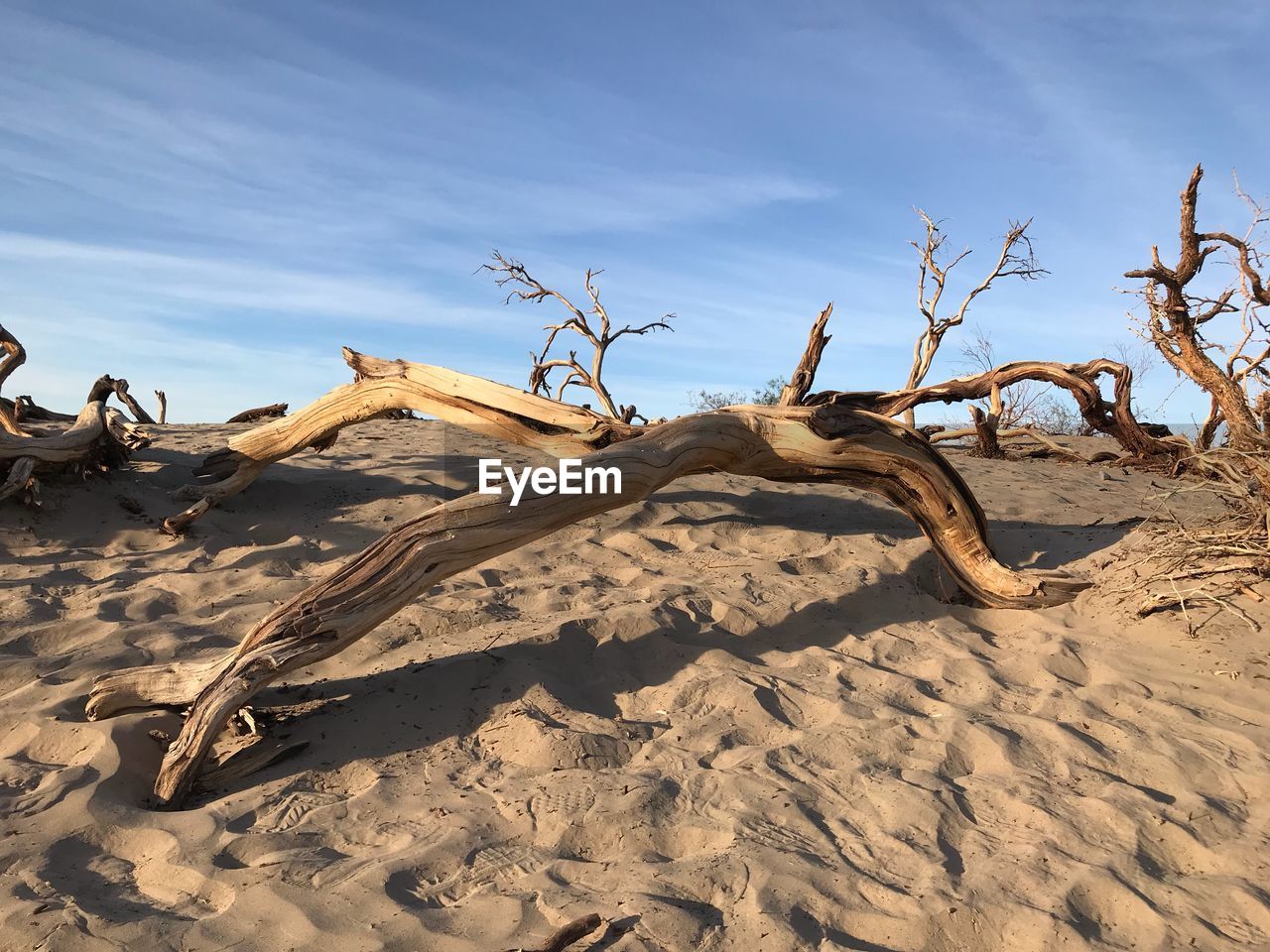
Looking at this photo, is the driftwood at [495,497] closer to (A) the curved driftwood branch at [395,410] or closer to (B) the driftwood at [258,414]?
(A) the curved driftwood branch at [395,410]

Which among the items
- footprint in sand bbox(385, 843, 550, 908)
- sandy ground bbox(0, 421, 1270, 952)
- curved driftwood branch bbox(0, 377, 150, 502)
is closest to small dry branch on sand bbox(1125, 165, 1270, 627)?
sandy ground bbox(0, 421, 1270, 952)

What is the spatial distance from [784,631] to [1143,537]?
2.53 m

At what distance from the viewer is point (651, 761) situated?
3.53m

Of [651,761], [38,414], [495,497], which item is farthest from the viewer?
[38,414]

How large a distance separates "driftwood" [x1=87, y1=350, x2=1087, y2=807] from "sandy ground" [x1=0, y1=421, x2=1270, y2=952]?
0.22 metres

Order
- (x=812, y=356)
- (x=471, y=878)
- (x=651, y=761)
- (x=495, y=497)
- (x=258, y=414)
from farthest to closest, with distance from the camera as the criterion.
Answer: (x=258, y=414) < (x=812, y=356) < (x=495, y=497) < (x=651, y=761) < (x=471, y=878)

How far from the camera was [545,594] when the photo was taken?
5.16 meters

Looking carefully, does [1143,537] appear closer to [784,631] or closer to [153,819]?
[784,631]

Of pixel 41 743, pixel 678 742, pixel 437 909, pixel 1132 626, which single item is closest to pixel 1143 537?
pixel 1132 626

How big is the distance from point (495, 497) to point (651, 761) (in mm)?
1403

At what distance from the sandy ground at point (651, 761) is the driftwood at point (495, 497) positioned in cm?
22

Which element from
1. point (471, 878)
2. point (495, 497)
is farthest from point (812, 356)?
point (471, 878)

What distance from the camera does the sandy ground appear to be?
2.63 m

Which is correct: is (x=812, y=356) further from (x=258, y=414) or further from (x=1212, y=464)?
(x=258, y=414)
